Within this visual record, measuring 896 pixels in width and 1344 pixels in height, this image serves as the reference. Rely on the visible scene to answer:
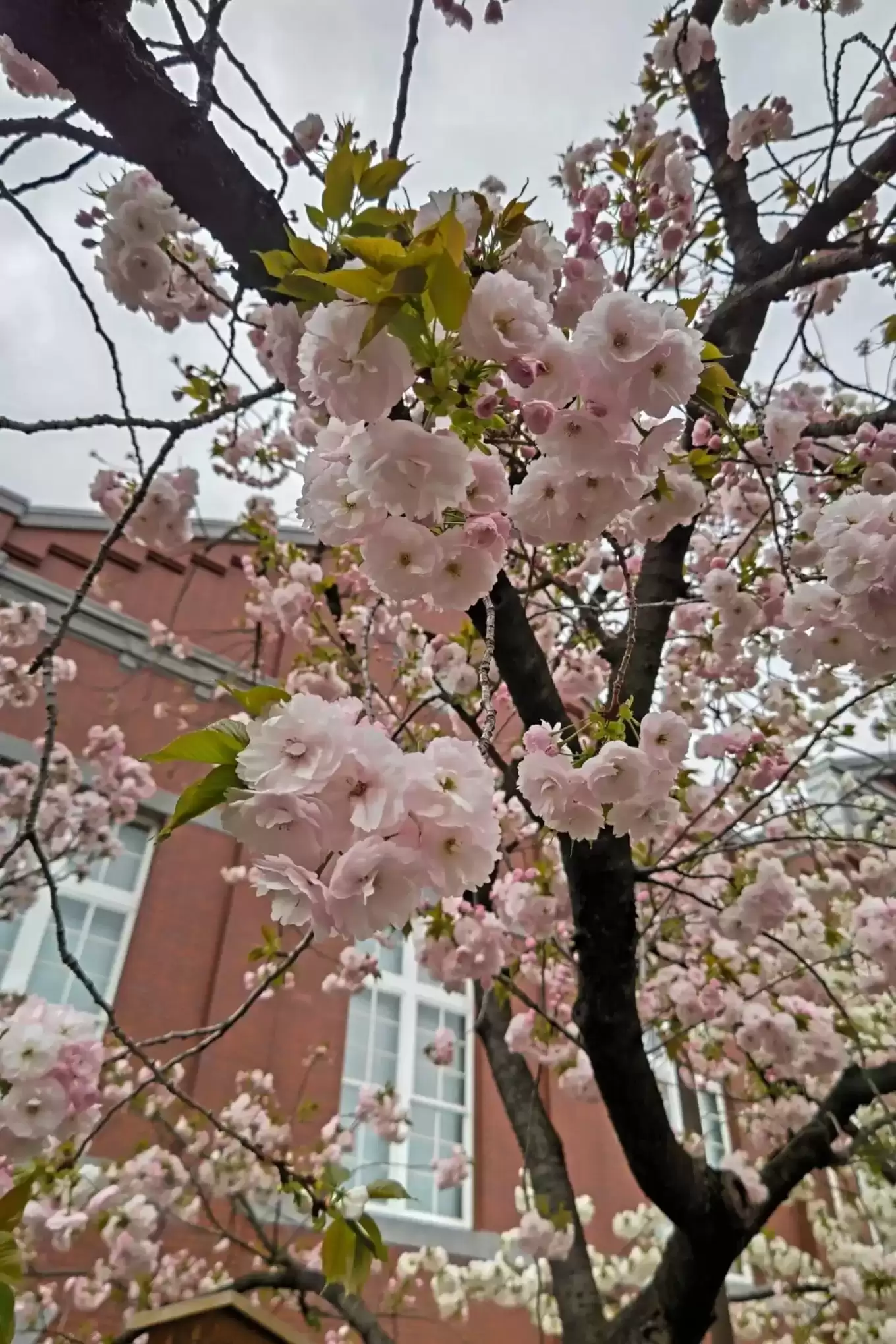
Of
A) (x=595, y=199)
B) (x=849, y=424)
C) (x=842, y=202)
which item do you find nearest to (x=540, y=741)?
(x=595, y=199)

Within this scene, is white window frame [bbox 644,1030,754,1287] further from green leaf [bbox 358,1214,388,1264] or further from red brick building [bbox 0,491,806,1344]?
green leaf [bbox 358,1214,388,1264]

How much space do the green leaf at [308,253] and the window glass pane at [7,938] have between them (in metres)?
4.39

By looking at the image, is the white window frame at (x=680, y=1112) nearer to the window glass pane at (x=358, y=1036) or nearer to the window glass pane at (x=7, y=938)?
the window glass pane at (x=358, y=1036)

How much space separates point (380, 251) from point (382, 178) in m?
0.28

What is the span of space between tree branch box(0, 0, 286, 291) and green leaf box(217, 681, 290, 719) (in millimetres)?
1108

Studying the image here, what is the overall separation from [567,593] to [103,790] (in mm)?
2924

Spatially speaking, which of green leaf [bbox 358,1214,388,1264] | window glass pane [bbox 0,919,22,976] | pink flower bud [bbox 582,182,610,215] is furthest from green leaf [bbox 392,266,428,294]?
window glass pane [bbox 0,919,22,976]

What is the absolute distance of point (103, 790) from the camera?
14.9 ft

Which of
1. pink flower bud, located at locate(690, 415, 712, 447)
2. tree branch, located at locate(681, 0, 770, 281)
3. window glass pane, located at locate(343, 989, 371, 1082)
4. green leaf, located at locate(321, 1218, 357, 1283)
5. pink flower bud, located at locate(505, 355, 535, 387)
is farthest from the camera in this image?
window glass pane, located at locate(343, 989, 371, 1082)

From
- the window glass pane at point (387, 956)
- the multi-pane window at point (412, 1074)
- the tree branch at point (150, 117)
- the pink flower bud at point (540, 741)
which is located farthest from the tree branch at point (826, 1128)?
the window glass pane at point (387, 956)

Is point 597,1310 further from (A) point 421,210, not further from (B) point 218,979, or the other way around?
(A) point 421,210

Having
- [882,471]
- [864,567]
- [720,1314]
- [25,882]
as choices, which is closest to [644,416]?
[864,567]

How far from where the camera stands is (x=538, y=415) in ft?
3.31

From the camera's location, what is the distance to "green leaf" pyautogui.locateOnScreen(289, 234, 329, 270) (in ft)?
3.11
